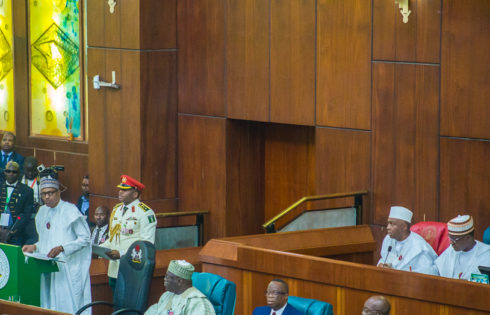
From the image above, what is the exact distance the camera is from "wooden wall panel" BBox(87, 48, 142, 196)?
38.7 feet

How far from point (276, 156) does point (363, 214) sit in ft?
6.61

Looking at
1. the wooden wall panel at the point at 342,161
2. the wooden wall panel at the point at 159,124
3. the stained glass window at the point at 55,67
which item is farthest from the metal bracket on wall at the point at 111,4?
the wooden wall panel at the point at 342,161

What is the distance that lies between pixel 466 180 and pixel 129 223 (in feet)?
10.6

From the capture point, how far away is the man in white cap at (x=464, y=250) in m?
7.42

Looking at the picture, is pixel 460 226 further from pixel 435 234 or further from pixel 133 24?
pixel 133 24

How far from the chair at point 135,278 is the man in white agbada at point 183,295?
25.5 inches

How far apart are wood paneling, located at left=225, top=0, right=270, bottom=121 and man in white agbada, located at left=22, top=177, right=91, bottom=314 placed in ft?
10.9

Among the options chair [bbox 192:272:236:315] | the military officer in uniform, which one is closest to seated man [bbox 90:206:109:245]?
the military officer in uniform

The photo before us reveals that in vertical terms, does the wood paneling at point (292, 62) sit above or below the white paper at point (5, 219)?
above

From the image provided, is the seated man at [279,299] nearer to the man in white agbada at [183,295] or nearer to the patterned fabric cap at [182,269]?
the man in white agbada at [183,295]

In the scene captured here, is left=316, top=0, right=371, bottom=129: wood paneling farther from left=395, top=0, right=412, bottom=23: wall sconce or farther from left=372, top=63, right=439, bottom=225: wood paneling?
left=395, top=0, right=412, bottom=23: wall sconce

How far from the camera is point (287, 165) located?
1181cm

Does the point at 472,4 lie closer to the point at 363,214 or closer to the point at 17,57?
the point at 363,214

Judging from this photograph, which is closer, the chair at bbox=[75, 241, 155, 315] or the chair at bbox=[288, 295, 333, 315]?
the chair at bbox=[288, 295, 333, 315]
